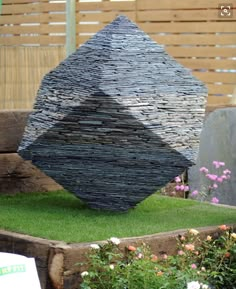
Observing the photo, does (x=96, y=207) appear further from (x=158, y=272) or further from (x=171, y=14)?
(x=171, y=14)

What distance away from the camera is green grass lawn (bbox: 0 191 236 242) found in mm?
4785

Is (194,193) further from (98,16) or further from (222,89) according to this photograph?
(98,16)

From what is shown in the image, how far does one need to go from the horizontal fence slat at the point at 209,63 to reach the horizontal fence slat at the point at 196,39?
16cm

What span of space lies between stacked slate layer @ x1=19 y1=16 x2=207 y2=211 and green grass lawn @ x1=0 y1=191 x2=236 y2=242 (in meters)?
0.16

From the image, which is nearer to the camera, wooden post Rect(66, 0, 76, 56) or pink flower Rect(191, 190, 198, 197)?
pink flower Rect(191, 190, 198, 197)

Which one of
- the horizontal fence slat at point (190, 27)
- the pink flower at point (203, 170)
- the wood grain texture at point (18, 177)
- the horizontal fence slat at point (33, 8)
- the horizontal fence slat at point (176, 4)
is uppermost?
the horizontal fence slat at point (176, 4)

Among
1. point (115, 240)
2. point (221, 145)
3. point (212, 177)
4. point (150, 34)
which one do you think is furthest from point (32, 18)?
point (115, 240)

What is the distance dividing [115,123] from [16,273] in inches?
90.6

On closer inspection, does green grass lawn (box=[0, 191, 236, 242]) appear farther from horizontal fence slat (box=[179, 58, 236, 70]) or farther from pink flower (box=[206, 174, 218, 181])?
horizontal fence slat (box=[179, 58, 236, 70])

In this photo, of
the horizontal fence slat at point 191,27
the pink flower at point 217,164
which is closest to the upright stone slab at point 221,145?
the pink flower at point 217,164

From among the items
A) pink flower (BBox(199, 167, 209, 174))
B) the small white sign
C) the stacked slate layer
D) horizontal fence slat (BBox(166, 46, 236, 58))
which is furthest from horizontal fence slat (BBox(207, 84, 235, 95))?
the small white sign

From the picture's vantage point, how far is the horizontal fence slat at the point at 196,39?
870cm

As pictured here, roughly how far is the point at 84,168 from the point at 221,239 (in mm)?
877

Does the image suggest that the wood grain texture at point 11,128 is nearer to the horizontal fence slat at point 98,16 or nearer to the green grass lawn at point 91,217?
the green grass lawn at point 91,217
